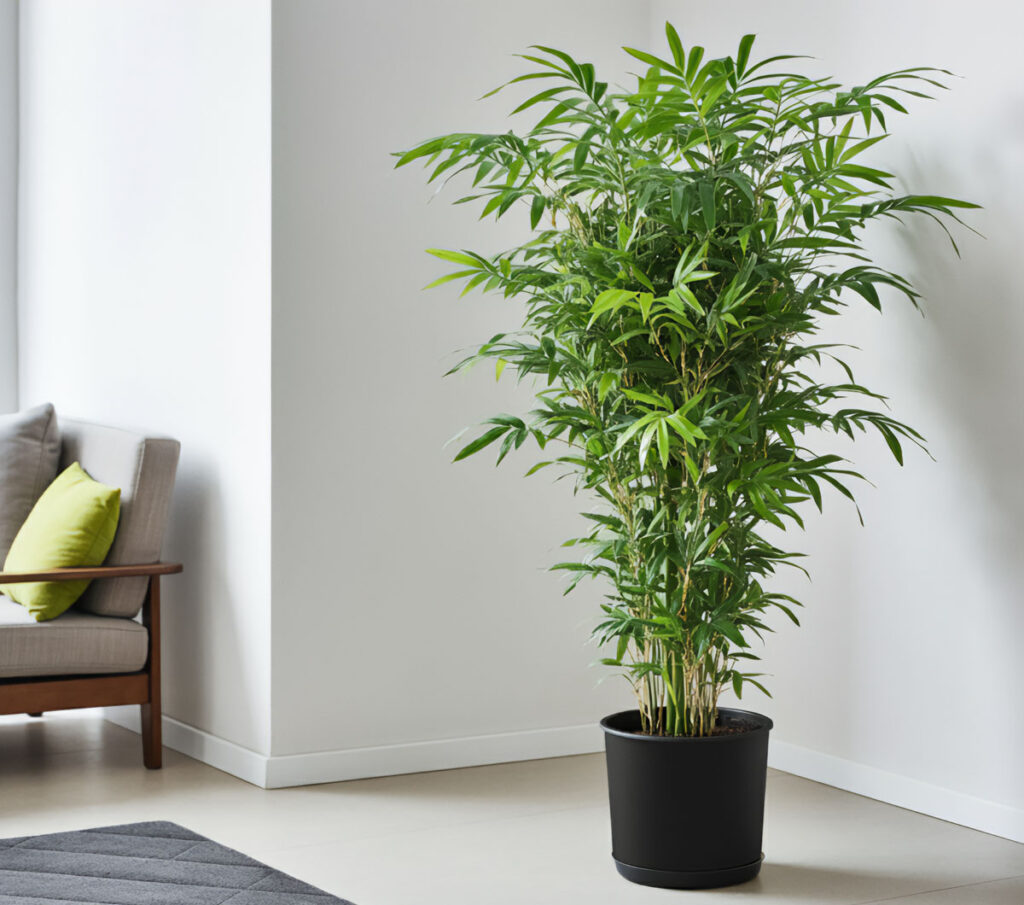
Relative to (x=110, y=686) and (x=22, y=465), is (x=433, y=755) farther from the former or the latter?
(x=22, y=465)

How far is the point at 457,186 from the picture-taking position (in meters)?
4.08

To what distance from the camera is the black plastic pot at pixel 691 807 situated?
9.48 ft

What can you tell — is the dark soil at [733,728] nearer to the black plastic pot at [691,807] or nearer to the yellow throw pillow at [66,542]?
the black plastic pot at [691,807]

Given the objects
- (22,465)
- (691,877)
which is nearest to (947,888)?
(691,877)

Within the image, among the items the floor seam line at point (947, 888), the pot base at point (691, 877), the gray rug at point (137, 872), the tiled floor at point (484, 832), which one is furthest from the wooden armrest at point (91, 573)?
the floor seam line at point (947, 888)

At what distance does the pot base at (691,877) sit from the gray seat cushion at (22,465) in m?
2.55

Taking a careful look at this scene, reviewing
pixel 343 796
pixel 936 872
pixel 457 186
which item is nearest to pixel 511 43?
pixel 457 186

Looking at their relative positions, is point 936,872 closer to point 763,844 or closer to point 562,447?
point 763,844

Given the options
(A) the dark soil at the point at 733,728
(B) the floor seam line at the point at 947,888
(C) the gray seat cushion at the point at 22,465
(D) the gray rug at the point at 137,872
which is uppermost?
(C) the gray seat cushion at the point at 22,465

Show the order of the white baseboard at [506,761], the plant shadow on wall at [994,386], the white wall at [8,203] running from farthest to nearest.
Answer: the white wall at [8,203]
the white baseboard at [506,761]
the plant shadow on wall at [994,386]

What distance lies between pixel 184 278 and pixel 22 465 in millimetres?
860

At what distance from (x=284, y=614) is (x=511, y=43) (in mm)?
1878

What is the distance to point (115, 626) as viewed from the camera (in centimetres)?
396

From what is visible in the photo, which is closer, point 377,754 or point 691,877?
point 691,877
